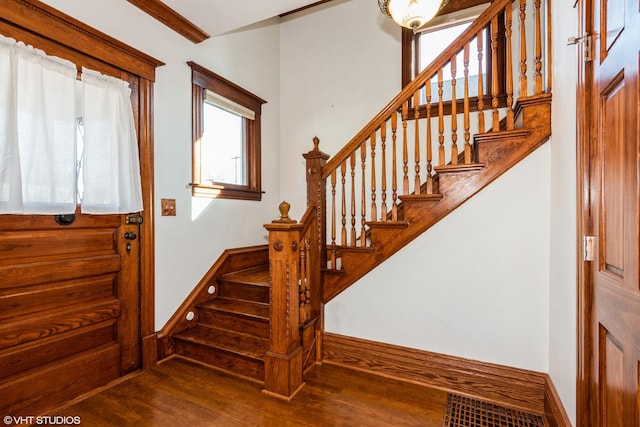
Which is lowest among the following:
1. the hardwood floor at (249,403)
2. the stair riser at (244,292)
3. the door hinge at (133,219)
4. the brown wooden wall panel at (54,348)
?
the hardwood floor at (249,403)

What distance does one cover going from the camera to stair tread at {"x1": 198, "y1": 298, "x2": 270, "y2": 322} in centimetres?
246

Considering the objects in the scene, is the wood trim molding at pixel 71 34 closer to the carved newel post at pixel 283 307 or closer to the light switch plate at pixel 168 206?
the light switch plate at pixel 168 206

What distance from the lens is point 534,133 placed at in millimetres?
1860

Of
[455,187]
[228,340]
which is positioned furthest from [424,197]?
[228,340]

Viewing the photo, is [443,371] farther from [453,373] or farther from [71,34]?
[71,34]

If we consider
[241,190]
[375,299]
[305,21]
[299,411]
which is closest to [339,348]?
[375,299]

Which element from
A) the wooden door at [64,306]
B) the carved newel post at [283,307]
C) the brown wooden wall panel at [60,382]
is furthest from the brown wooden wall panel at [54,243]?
the carved newel post at [283,307]

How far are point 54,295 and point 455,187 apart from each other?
262 centimetres

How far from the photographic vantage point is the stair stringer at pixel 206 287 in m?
2.47

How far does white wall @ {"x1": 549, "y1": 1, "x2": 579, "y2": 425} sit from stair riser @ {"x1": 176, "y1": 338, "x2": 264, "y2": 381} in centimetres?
177

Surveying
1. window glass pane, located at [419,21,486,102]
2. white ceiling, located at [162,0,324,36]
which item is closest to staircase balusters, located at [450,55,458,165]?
window glass pane, located at [419,21,486,102]

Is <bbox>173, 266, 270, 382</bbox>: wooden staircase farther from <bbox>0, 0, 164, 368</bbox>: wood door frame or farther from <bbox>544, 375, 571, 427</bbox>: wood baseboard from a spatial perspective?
<bbox>544, 375, 571, 427</bbox>: wood baseboard

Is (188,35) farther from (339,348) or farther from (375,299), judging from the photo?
(339,348)

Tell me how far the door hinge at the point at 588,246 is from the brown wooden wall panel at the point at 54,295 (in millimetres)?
2710
